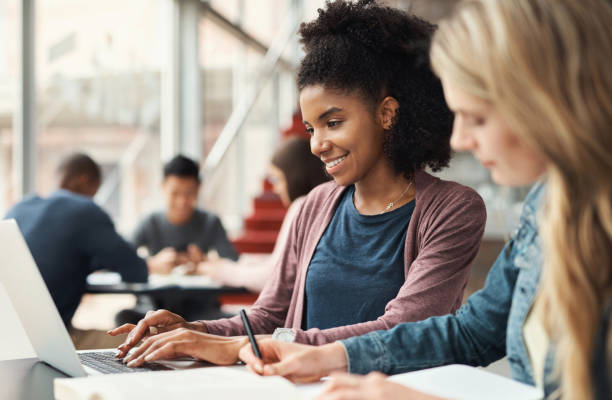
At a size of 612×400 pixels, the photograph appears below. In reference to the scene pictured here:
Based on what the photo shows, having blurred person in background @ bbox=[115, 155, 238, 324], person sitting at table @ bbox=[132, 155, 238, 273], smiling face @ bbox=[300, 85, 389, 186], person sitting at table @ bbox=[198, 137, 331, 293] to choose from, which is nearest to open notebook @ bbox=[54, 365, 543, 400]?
smiling face @ bbox=[300, 85, 389, 186]

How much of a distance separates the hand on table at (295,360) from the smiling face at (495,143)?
1.24 feet

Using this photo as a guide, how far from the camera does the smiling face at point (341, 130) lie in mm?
1533

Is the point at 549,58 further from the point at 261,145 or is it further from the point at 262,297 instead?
the point at 261,145

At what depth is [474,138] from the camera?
959 millimetres

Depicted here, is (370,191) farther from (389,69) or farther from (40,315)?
(40,315)

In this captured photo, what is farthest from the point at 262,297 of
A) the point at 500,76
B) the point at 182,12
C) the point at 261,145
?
the point at 261,145

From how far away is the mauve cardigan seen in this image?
1.36 meters

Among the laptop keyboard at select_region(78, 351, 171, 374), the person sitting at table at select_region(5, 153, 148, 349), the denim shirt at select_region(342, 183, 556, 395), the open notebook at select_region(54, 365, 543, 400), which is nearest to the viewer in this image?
the open notebook at select_region(54, 365, 543, 400)

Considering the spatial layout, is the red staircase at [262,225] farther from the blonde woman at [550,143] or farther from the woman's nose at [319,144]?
the blonde woman at [550,143]

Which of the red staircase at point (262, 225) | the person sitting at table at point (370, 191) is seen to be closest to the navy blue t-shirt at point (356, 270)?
the person sitting at table at point (370, 191)

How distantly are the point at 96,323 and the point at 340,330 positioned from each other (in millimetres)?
4245

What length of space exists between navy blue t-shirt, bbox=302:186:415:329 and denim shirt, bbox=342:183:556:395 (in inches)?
11.5

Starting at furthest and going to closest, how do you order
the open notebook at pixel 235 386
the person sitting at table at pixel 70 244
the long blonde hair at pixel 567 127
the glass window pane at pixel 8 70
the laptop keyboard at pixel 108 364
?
the glass window pane at pixel 8 70
the person sitting at table at pixel 70 244
the laptop keyboard at pixel 108 364
the open notebook at pixel 235 386
the long blonde hair at pixel 567 127

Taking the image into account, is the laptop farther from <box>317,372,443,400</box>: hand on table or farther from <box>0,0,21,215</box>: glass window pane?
<box>0,0,21,215</box>: glass window pane
